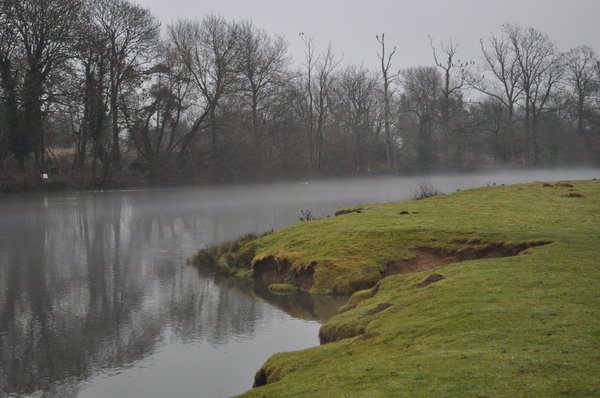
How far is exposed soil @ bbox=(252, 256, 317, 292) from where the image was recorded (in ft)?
50.8

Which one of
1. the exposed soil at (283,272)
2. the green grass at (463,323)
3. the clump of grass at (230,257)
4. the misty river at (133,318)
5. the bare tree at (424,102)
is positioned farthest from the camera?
the bare tree at (424,102)

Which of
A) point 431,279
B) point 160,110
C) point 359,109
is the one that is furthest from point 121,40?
point 431,279

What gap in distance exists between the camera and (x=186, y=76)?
56531 mm

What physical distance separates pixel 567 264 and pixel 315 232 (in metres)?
9.23

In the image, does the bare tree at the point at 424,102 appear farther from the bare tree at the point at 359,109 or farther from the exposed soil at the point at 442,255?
the exposed soil at the point at 442,255

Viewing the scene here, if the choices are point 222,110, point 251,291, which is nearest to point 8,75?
point 222,110

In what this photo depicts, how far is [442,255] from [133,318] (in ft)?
22.7

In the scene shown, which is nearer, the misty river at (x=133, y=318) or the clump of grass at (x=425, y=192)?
the misty river at (x=133, y=318)

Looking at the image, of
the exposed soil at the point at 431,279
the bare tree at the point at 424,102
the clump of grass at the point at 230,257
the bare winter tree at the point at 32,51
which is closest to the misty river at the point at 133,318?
the clump of grass at the point at 230,257

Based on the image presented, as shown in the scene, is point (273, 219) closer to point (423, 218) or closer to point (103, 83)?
point (423, 218)

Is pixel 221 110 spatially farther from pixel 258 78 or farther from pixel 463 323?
pixel 463 323

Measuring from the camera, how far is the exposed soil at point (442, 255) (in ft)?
44.1

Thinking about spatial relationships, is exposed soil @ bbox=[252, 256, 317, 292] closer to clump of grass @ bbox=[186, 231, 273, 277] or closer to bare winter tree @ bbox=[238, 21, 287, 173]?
clump of grass @ bbox=[186, 231, 273, 277]

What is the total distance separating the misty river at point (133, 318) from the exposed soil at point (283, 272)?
0.62m
